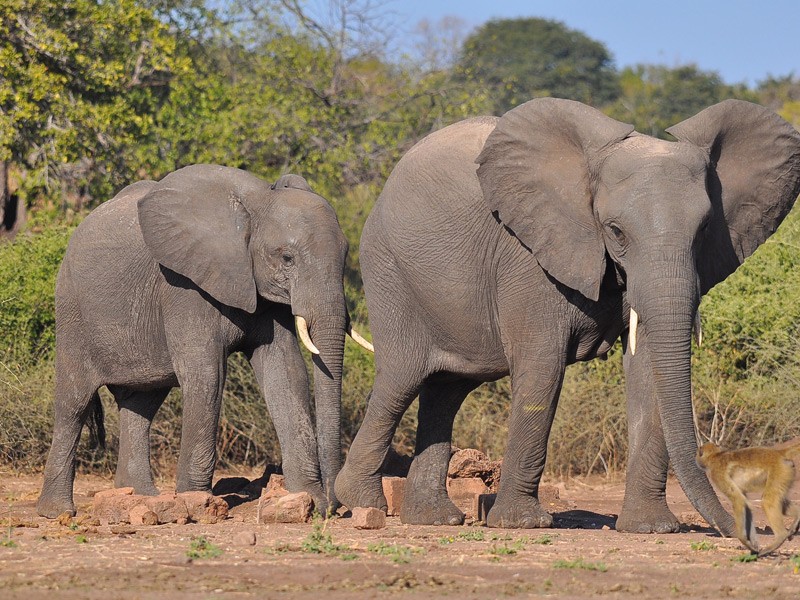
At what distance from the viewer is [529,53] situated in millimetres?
50469

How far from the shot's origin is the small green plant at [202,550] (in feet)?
24.0

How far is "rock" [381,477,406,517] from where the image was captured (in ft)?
34.7

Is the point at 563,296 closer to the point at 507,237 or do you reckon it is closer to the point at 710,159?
the point at 507,237

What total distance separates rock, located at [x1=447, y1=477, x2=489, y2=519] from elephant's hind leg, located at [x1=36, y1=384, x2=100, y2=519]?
2.68 meters

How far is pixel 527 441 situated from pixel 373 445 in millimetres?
1269

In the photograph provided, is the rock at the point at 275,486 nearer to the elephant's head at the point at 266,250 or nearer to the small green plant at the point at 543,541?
the elephant's head at the point at 266,250

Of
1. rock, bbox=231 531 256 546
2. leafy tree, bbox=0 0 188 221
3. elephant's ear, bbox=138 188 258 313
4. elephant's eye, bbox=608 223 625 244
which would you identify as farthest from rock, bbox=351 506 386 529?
leafy tree, bbox=0 0 188 221

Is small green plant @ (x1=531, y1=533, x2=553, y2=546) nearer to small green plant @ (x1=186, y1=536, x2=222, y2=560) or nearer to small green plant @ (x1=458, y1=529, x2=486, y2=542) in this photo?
small green plant @ (x1=458, y1=529, x2=486, y2=542)

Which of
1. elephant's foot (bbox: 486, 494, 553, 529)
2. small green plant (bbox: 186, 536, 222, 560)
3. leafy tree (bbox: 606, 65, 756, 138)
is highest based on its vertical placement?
leafy tree (bbox: 606, 65, 756, 138)

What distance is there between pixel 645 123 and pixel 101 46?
1940cm

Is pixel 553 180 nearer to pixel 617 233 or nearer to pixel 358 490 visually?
pixel 617 233

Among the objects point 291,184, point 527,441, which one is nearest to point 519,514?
point 527,441

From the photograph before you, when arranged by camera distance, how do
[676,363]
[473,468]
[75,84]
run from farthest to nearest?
[75,84]
[473,468]
[676,363]

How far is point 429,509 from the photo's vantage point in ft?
32.6
